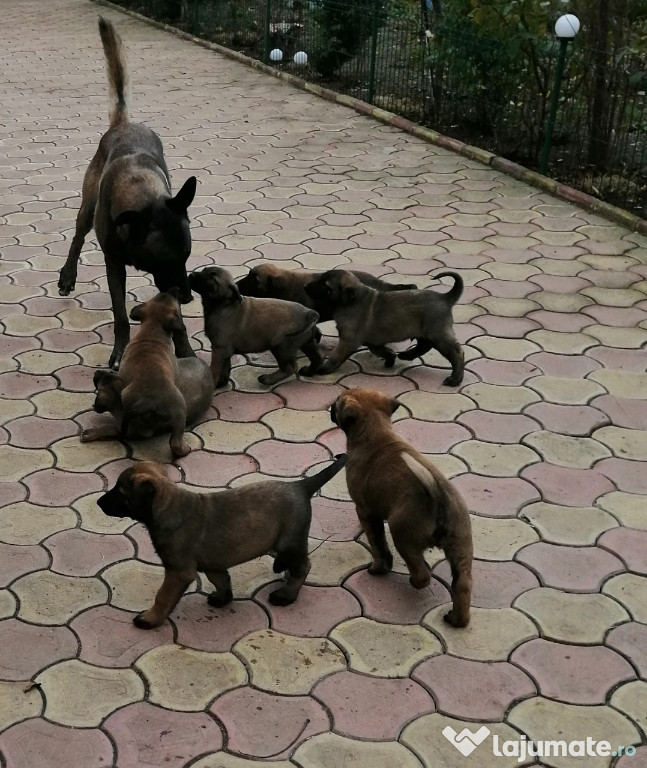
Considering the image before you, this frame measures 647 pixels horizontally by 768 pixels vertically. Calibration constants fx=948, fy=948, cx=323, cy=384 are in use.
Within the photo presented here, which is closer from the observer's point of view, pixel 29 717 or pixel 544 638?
pixel 29 717

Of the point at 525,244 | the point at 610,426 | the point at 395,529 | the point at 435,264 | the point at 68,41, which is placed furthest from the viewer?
the point at 68,41

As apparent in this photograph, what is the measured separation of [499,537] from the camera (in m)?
4.34

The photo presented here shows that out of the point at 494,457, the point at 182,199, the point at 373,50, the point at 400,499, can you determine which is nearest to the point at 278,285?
the point at 182,199

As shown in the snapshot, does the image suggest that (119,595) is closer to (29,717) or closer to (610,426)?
(29,717)

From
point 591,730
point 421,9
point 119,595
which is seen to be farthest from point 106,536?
point 421,9

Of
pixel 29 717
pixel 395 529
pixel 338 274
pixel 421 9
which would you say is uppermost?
pixel 421 9

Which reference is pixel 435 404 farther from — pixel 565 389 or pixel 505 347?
pixel 505 347

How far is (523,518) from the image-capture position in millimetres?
4488

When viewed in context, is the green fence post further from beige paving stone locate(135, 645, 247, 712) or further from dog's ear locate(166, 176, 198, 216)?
beige paving stone locate(135, 645, 247, 712)

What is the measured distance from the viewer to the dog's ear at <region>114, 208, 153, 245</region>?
530 centimetres

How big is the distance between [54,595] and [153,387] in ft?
4.24

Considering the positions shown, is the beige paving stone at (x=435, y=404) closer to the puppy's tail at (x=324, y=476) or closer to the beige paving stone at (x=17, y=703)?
the puppy's tail at (x=324, y=476)

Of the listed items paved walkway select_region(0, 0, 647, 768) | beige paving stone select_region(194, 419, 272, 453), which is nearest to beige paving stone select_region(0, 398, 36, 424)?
paved walkway select_region(0, 0, 647, 768)

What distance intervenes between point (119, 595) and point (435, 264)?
4.31m
